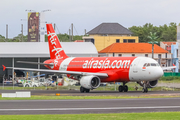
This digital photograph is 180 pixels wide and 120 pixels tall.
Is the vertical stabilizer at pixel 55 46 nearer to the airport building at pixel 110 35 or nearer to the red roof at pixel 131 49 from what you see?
the red roof at pixel 131 49

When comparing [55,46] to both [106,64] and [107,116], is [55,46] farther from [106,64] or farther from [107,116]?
[107,116]

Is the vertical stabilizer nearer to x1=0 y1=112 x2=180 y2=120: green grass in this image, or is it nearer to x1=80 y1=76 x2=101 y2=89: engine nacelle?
x1=80 y1=76 x2=101 y2=89: engine nacelle

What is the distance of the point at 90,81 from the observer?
42.5 metres

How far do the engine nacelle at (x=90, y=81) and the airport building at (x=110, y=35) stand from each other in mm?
86383

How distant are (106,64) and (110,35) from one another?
321 ft

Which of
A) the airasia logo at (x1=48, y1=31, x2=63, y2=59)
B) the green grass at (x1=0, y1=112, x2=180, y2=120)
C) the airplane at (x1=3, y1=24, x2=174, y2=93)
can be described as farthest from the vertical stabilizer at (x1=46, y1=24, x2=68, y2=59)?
the green grass at (x1=0, y1=112, x2=180, y2=120)

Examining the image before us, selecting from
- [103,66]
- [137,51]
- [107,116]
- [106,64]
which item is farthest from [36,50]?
[107,116]

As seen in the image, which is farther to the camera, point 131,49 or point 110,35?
point 110,35

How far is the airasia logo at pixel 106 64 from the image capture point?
42.5 m

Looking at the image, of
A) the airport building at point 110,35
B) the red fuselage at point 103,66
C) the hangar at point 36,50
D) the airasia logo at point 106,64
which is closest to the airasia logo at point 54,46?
the red fuselage at point 103,66

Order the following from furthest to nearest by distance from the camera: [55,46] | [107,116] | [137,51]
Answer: [137,51] → [55,46] → [107,116]

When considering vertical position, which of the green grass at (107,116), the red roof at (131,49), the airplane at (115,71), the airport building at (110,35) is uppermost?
the airport building at (110,35)

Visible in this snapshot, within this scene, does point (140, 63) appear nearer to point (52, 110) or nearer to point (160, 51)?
point (52, 110)

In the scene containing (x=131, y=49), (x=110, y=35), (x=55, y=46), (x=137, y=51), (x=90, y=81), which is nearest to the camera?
(x=90, y=81)
